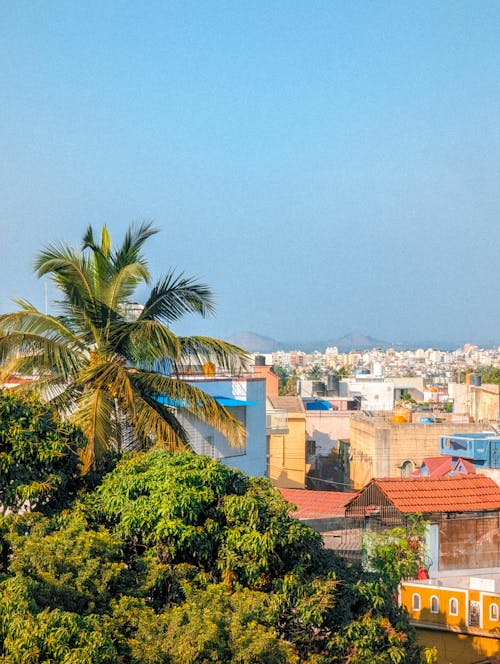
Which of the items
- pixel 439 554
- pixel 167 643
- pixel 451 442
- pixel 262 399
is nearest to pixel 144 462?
pixel 167 643

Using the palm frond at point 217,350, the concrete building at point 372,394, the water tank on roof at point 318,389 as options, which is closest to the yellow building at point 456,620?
the palm frond at point 217,350

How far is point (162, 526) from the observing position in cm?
920

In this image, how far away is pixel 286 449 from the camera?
1463 inches

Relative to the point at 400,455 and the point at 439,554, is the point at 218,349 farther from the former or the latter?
the point at 400,455

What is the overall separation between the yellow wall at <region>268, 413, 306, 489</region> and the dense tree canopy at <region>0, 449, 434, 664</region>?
2550cm

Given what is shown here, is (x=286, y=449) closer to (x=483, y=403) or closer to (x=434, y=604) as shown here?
(x=483, y=403)

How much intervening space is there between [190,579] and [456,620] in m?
7.19

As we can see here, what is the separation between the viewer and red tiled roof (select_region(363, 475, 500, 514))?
18078 millimetres

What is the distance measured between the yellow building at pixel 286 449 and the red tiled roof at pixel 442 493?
1604 centimetres

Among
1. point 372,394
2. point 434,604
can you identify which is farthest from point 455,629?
point 372,394

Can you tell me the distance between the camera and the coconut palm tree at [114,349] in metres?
12.8

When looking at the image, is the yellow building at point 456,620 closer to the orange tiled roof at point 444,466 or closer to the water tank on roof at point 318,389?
the orange tiled roof at point 444,466

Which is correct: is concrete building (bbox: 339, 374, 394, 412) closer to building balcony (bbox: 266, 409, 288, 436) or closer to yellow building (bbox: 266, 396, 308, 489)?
yellow building (bbox: 266, 396, 308, 489)

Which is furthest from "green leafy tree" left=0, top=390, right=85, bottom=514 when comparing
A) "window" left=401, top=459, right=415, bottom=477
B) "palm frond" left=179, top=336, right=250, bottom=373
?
"window" left=401, top=459, right=415, bottom=477
